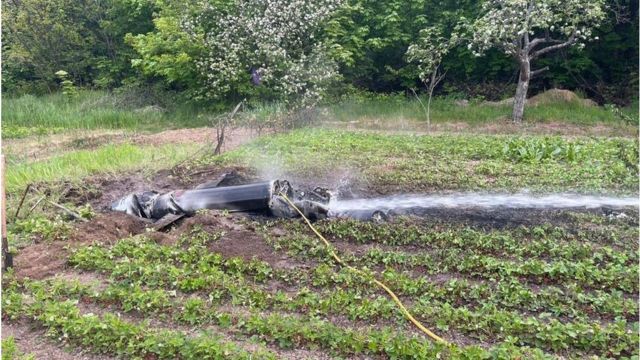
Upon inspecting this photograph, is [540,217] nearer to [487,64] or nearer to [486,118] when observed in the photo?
[486,118]

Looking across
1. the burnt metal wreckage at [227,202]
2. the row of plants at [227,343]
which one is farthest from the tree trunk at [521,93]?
the row of plants at [227,343]

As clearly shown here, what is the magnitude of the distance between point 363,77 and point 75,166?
1120cm

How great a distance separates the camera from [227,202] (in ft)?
20.4

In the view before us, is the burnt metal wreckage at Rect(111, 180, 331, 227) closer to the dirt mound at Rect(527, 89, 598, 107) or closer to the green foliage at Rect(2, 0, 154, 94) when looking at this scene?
the dirt mound at Rect(527, 89, 598, 107)

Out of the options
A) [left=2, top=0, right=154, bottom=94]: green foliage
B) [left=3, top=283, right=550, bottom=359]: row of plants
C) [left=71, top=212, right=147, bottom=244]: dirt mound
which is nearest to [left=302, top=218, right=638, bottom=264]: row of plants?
[left=71, top=212, right=147, bottom=244]: dirt mound

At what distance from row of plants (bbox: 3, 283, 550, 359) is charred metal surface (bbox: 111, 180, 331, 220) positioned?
233 cm

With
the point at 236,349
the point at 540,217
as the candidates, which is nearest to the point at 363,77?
the point at 540,217

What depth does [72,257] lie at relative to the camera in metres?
4.89

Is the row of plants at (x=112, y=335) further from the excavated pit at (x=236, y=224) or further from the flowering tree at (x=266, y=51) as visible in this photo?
the flowering tree at (x=266, y=51)

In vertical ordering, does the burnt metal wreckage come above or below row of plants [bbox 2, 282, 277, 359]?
above

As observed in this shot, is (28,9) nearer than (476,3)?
No

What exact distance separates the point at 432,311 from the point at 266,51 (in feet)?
35.9

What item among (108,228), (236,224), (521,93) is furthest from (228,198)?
(521,93)

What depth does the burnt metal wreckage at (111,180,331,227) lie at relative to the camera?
609 cm
